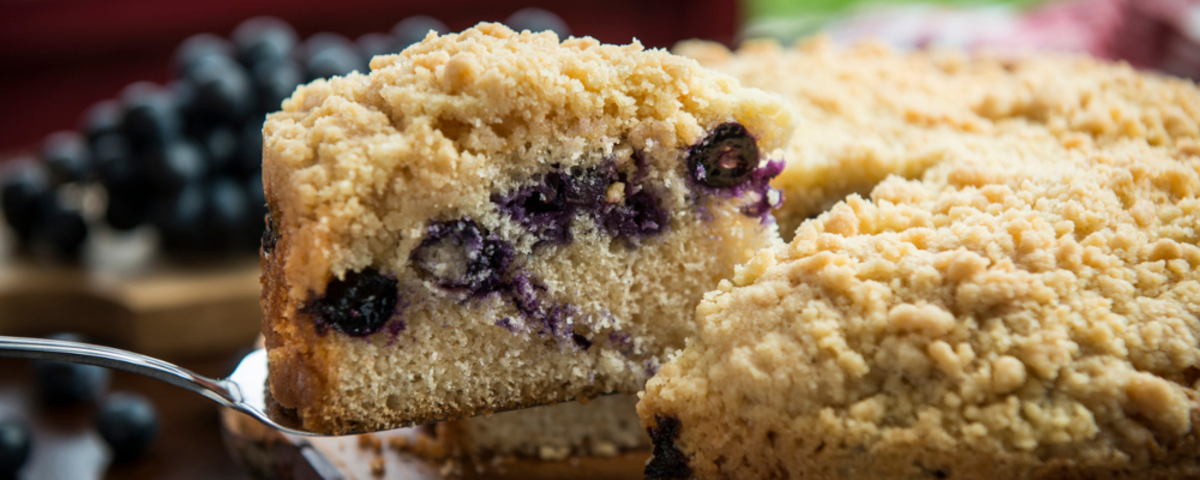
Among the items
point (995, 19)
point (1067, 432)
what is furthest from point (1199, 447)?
point (995, 19)

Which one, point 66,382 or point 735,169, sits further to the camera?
point 66,382

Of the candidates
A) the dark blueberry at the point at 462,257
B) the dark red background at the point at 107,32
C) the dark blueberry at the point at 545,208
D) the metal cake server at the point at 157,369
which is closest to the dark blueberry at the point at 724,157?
the dark blueberry at the point at 545,208

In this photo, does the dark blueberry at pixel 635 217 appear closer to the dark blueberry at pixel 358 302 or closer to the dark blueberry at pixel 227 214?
the dark blueberry at pixel 358 302

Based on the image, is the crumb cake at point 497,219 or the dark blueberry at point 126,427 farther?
the dark blueberry at point 126,427

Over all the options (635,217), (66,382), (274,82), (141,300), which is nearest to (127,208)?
(141,300)

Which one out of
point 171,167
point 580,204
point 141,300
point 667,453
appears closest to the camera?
point 667,453

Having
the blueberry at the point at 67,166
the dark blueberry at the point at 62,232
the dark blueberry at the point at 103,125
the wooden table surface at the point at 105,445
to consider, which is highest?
the dark blueberry at the point at 103,125

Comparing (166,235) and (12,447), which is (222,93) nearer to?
(166,235)
